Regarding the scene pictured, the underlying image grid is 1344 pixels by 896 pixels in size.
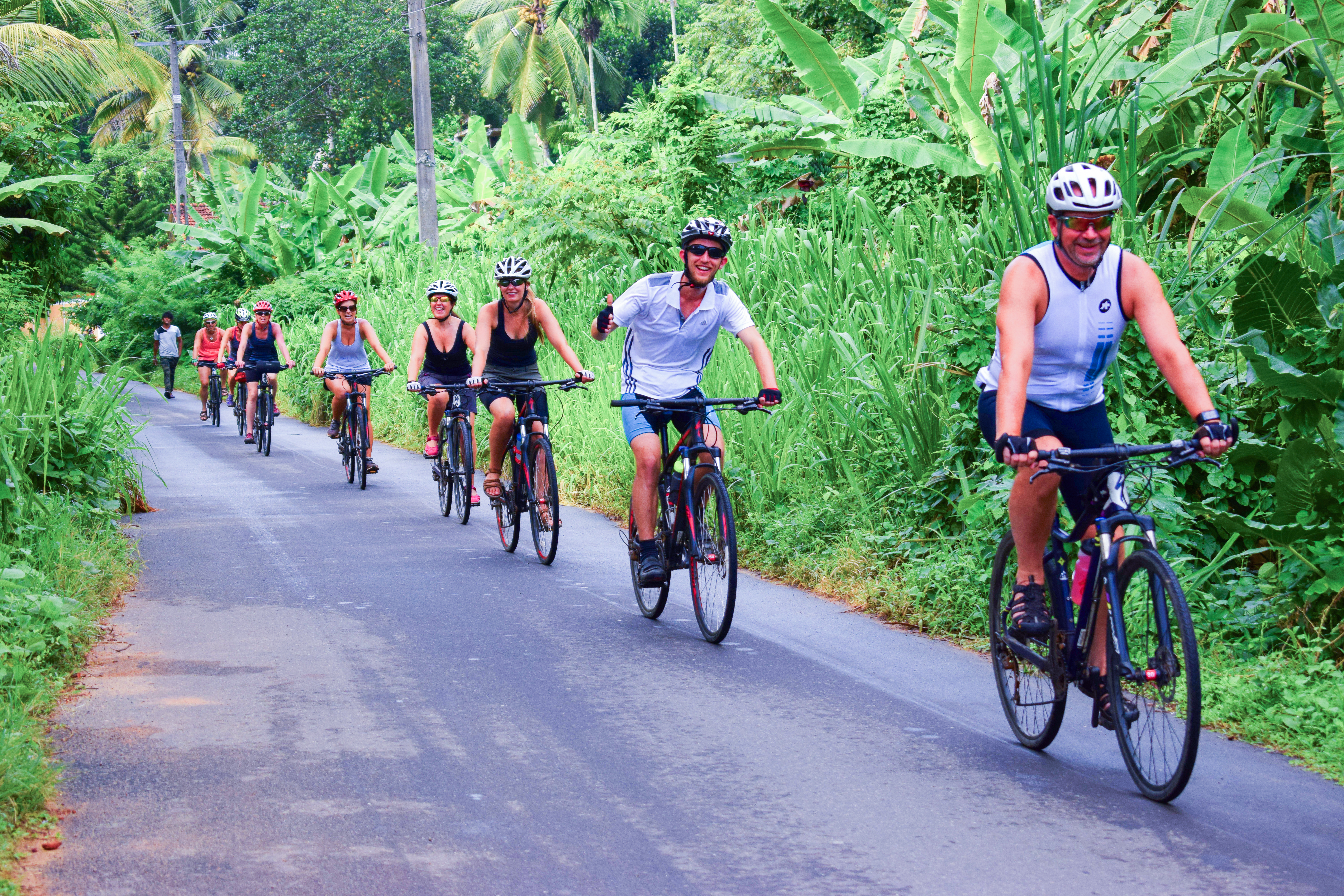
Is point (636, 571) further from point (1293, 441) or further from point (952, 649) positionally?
point (1293, 441)

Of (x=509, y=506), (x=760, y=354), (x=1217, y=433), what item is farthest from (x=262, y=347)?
(x=1217, y=433)

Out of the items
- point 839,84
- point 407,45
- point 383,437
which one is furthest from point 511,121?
point 407,45

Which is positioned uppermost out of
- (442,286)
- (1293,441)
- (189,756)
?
(442,286)

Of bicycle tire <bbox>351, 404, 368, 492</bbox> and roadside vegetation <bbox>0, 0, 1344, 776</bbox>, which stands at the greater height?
roadside vegetation <bbox>0, 0, 1344, 776</bbox>

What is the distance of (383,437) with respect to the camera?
2197 centimetres

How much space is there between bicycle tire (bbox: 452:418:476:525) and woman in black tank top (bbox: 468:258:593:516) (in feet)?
3.53

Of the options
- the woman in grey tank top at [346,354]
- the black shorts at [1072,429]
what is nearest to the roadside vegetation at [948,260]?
the black shorts at [1072,429]

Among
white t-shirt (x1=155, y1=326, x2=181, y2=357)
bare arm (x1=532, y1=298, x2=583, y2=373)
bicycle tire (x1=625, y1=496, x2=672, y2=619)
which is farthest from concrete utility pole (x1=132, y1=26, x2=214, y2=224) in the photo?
bicycle tire (x1=625, y1=496, x2=672, y2=619)

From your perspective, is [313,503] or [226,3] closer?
[313,503]

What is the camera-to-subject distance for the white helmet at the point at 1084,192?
182 inches

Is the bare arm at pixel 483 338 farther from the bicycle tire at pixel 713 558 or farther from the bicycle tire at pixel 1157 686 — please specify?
the bicycle tire at pixel 1157 686

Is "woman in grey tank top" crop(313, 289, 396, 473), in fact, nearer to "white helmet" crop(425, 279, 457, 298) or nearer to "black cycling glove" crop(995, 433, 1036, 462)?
"white helmet" crop(425, 279, 457, 298)

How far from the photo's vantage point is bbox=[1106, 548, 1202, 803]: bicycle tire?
14.3 ft

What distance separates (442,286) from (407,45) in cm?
3717
